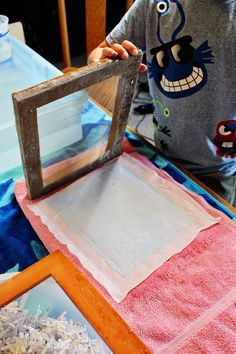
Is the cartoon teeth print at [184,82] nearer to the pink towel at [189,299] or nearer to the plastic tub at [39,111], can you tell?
the plastic tub at [39,111]

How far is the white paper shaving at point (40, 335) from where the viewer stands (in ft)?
1.17

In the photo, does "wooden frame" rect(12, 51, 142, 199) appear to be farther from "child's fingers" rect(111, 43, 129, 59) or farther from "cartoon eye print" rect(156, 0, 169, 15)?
"cartoon eye print" rect(156, 0, 169, 15)

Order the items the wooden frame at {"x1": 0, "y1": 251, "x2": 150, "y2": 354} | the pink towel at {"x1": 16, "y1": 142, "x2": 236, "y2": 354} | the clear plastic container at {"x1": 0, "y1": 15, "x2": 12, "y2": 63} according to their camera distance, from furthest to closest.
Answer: the clear plastic container at {"x1": 0, "y1": 15, "x2": 12, "y2": 63}, the pink towel at {"x1": 16, "y1": 142, "x2": 236, "y2": 354}, the wooden frame at {"x1": 0, "y1": 251, "x2": 150, "y2": 354}

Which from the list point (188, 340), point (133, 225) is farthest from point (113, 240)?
point (188, 340)

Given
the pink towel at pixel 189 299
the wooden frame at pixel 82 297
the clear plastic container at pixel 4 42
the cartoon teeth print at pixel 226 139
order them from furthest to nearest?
the clear plastic container at pixel 4 42, the cartoon teeth print at pixel 226 139, the pink towel at pixel 189 299, the wooden frame at pixel 82 297

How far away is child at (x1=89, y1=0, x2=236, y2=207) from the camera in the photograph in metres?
0.64

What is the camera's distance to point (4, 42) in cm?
85

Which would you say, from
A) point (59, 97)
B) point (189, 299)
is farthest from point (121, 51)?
point (189, 299)

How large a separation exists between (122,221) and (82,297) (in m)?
0.22

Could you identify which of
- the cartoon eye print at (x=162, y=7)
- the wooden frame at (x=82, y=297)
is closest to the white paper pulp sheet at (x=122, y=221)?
the wooden frame at (x=82, y=297)

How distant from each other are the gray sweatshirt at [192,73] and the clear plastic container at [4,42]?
0.88 ft

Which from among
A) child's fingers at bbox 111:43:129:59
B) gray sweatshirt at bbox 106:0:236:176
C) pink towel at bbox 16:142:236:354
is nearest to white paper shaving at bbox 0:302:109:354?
pink towel at bbox 16:142:236:354

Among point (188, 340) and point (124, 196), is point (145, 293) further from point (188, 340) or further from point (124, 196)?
point (124, 196)

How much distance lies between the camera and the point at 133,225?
1.94 ft
